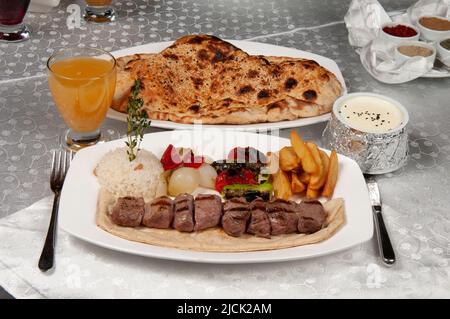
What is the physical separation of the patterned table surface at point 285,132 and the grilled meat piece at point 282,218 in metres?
0.14

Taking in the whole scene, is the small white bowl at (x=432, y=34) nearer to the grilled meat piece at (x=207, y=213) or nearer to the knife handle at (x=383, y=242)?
the knife handle at (x=383, y=242)

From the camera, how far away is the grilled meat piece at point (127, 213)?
1618 millimetres

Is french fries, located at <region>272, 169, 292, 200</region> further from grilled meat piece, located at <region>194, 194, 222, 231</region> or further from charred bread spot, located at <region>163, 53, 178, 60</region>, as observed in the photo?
charred bread spot, located at <region>163, 53, 178, 60</region>

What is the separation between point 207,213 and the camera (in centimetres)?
163

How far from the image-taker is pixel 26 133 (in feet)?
6.81

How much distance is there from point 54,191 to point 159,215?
1.13ft

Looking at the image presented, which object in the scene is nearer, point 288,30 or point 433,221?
point 433,221

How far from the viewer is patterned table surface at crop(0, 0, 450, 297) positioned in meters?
1.78

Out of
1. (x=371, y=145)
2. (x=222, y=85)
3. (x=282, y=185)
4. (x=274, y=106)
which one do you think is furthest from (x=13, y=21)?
(x=371, y=145)

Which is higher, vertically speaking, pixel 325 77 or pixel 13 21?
pixel 325 77

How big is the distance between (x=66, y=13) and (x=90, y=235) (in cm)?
149

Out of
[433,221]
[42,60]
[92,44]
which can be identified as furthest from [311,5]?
[433,221]

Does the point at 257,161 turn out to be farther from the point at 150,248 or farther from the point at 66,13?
the point at 66,13

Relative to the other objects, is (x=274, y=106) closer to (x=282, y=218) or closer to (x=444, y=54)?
(x=282, y=218)
